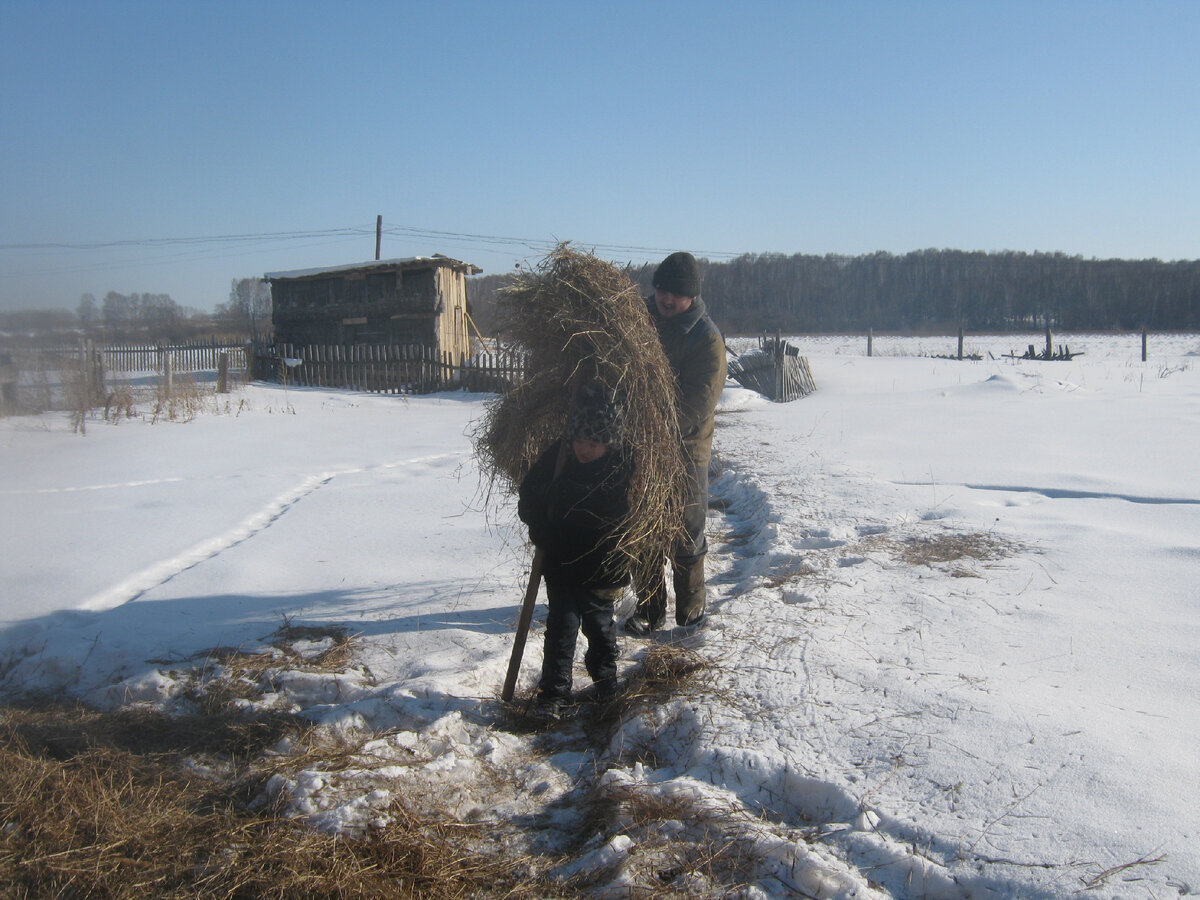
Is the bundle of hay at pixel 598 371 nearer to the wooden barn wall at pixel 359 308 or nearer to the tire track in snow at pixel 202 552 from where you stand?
the tire track in snow at pixel 202 552

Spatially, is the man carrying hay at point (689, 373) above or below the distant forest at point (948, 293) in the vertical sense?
below

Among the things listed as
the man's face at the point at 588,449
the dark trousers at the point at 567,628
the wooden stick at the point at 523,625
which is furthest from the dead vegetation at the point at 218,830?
the man's face at the point at 588,449

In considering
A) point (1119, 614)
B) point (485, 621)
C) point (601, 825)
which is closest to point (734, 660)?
point (601, 825)

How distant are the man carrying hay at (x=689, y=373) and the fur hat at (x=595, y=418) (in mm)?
580

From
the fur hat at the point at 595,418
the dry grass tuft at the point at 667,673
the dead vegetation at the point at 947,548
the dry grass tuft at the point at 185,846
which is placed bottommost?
the dry grass tuft at the point at 185,846

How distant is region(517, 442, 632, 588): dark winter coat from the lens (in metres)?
3.26

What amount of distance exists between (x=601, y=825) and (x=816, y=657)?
4.47 feet

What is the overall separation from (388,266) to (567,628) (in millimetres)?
20263

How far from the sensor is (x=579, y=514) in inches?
129

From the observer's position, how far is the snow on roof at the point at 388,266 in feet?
69.2

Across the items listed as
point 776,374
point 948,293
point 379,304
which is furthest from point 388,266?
point 948,293

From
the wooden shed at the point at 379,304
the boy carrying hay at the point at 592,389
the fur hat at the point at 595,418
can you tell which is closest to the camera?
the fur hat at the point at 595,418

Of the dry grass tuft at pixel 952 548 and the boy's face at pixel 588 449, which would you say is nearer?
the boy's face at pixel 588 449

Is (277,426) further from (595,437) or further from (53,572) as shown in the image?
(595,437)
